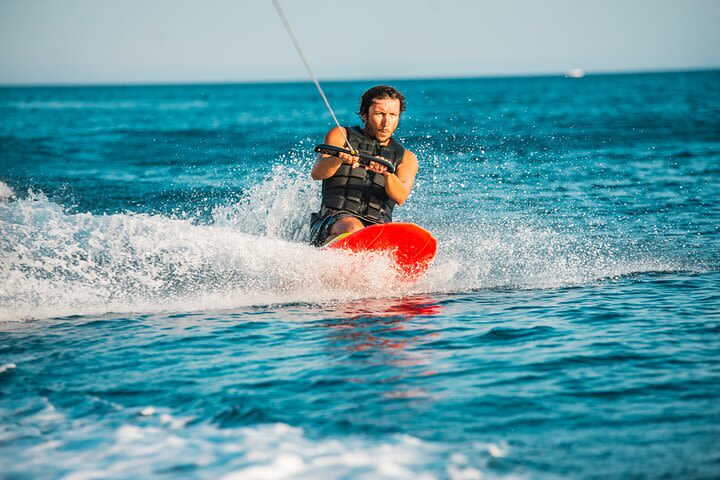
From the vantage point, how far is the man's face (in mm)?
7918

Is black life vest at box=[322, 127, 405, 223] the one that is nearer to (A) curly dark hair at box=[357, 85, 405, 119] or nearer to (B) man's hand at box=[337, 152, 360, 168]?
(A) curly dark hair at box=[357, 85, 405, 119]

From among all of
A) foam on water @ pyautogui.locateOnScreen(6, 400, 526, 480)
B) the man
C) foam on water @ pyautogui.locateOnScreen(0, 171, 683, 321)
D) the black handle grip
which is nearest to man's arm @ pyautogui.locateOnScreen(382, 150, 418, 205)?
the man

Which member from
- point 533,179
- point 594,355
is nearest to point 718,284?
point 594,355

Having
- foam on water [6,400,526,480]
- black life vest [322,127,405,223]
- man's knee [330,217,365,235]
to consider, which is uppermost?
black life vest [322,127,405,223]

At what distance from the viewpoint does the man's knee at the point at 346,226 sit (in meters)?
7.78

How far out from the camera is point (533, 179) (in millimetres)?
15953

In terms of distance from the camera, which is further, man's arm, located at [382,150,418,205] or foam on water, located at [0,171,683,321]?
man's arm, located at [382,150,418,205]

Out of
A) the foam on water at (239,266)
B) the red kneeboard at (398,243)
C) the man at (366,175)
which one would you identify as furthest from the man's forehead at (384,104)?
the foam on water at (239,266)

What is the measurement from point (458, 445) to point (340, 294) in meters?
3.54

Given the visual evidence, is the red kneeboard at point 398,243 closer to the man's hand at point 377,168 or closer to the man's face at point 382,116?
the man's hand at point 377,168

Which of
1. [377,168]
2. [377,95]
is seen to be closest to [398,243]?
[377,168]

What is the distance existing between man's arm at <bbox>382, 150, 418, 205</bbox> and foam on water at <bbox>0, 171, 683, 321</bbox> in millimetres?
698

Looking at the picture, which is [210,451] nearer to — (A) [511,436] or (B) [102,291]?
(A) [511,436]

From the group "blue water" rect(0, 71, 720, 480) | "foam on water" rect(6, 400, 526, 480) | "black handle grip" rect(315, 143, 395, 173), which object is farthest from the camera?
"black handle grip" rect(315, 143, 395, 173)
